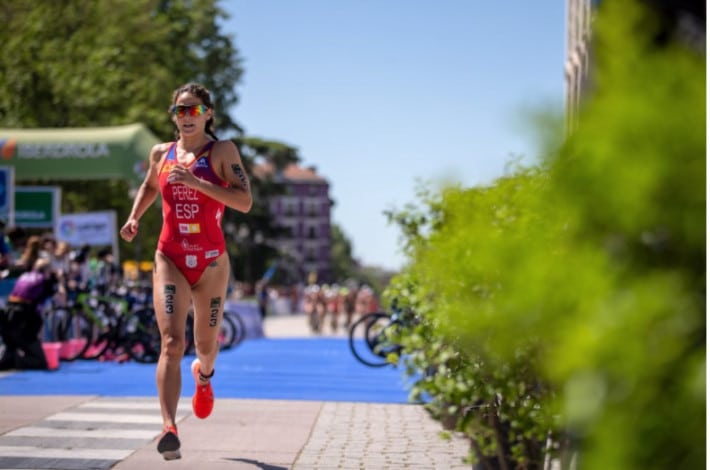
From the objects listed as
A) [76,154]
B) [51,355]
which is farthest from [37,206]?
[51,355]

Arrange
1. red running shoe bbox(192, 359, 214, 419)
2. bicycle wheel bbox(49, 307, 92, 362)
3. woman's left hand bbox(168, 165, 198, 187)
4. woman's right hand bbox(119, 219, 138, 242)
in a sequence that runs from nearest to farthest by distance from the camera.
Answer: woman's left hand bbox(168, 165, 198, 187) → woman's right hand bbox(119, 219, 138, 242) → red running shoe bbox(192, 359, 214, 419) → bicycle wheel bbox(49, 307, 92, 362)

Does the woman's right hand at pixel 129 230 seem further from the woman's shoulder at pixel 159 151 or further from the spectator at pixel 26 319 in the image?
the spectator at pixel 26 319

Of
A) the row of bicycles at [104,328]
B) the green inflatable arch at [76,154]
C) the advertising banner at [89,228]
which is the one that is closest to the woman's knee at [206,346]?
the row of bicycles at [104,328]

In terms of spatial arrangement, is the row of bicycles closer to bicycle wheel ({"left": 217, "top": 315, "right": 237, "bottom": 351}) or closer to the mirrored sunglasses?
bicycle wheel ({"left": 217, "top": 315, "right": 237, "bottom": 351})

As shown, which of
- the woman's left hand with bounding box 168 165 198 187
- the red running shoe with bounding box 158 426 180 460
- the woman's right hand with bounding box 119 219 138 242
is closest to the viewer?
the red running shoe with bounding box 158 426 180 460

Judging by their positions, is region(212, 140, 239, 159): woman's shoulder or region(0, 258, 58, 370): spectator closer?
region(212, 140, 239, 159): woman's shoulder

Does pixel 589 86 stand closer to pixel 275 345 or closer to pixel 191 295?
pixel 191 295

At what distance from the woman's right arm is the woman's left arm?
1.15 ft

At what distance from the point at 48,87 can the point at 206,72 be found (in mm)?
19874

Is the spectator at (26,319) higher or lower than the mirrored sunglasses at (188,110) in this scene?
lower

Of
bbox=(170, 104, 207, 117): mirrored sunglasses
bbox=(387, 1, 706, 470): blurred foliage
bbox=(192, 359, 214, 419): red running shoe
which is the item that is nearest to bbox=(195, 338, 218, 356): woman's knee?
bbox=(192, 359, 214, 419): red running shoe

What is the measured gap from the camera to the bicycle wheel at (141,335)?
15.8 metres

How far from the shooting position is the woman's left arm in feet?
20.4

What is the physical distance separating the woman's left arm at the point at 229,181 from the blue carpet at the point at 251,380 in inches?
97.9
